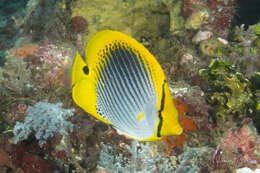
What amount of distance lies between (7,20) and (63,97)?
10759 millimetres

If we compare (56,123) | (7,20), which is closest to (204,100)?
(56,123)

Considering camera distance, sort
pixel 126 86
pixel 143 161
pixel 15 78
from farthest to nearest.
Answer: pixel 15 78
pixel 143 161
pixel 126 86

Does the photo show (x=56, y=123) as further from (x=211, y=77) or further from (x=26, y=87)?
(x=211, y=77)

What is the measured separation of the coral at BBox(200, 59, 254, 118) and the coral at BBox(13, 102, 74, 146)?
226cm

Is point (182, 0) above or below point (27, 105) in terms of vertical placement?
above

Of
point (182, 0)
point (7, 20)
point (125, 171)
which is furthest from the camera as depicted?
point (7, 20)

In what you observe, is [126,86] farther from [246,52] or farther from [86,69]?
[246,52]

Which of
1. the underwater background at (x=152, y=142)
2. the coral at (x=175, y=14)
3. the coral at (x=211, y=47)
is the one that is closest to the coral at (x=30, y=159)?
the underwater background at (x=152, y=142)

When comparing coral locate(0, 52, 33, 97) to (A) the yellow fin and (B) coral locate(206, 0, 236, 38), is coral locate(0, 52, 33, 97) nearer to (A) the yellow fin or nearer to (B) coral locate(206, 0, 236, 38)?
(A) the yellow fin

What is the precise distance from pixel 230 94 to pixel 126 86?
7.17ft

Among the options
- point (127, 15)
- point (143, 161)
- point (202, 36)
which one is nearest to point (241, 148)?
point (143, 161)

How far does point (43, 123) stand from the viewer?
3352 mm

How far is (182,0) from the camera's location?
260 inches

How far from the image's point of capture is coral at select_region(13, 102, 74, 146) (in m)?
3.16
